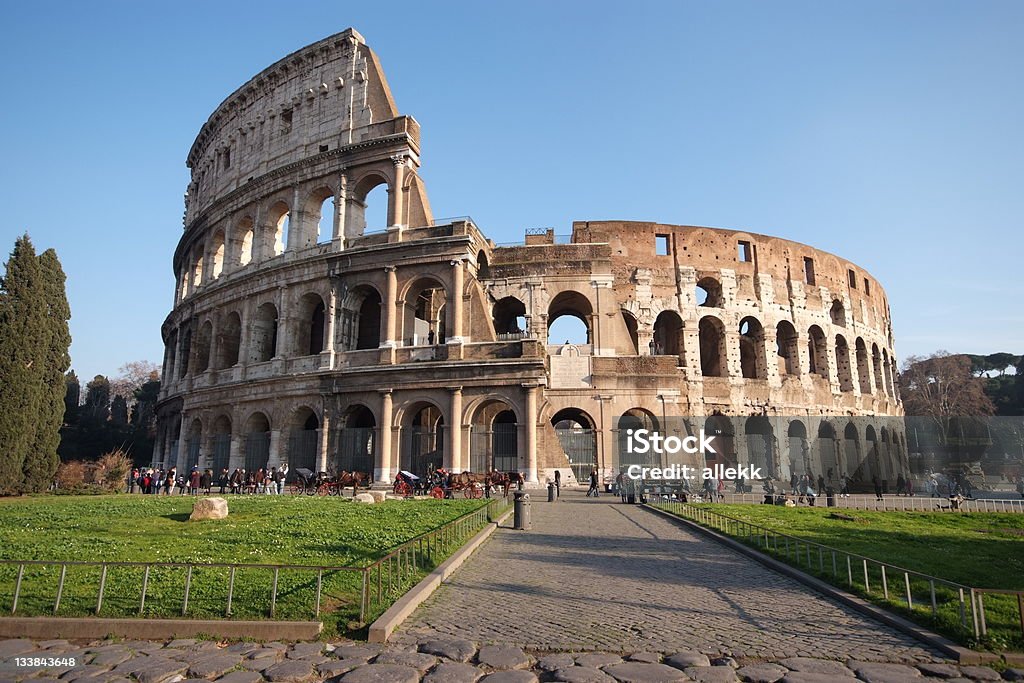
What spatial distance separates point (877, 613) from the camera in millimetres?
6070

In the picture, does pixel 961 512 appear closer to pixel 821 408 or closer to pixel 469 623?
pixel 821 408

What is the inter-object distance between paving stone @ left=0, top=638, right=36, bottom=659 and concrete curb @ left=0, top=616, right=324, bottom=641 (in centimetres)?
14

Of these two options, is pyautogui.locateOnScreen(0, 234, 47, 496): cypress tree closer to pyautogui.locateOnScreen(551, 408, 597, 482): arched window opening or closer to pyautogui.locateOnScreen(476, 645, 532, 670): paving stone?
pyautogui.locateOnScreen(551, 408, 597, 482): arched window opening

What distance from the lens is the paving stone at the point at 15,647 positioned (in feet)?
15.6

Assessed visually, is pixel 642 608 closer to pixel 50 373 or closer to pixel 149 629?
pixel 149 629

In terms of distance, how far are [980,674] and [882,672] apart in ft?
2.41

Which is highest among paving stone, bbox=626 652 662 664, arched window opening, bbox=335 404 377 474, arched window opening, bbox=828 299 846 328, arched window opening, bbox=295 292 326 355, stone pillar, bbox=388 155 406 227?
stone pillar, bbox=388 155 406 227

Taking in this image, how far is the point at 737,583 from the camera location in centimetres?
774

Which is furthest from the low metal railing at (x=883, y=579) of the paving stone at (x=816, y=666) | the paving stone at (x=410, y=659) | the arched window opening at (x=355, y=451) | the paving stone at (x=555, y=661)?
the arched window opening at (x=355, y=451)

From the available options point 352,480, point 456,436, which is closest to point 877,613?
point 456,436

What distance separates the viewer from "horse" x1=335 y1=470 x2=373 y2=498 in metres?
21.5

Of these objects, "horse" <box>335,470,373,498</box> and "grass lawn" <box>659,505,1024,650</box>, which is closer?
"grass lawn" <box>659,505,1024,650</box>

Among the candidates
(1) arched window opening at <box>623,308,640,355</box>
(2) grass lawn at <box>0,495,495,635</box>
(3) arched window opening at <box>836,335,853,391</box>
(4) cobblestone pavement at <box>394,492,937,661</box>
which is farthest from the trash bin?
(3) arched window opening at <box>836,335,853,391</box>

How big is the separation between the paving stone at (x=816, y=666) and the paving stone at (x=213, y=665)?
4150mm
